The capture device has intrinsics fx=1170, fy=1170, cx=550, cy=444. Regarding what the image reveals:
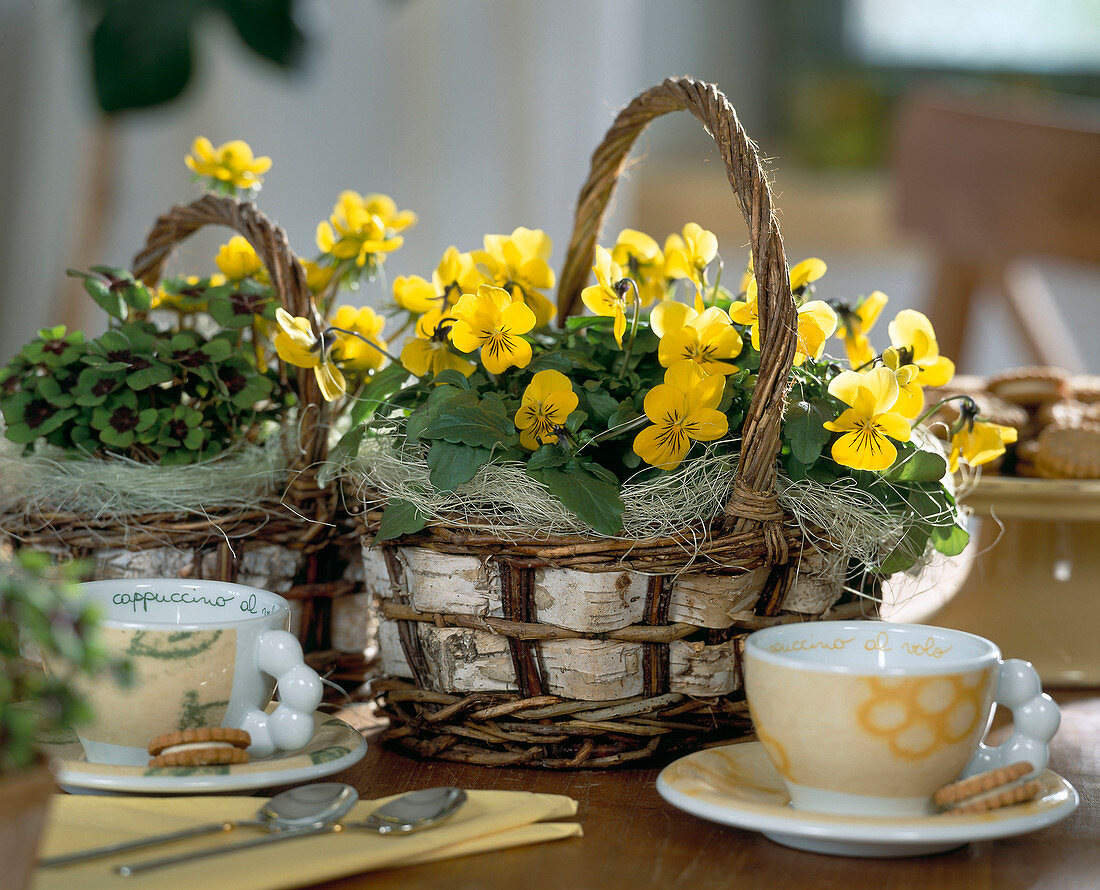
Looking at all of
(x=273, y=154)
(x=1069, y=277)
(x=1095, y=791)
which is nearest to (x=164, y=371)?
(x=1095, y=791)

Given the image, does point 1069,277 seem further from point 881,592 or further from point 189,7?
point 881,592

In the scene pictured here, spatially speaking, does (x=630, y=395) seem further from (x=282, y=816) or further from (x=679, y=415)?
(x=282, y=816)

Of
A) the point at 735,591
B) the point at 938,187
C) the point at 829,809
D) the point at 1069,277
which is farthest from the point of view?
the point at 1069,277

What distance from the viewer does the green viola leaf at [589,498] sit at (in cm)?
57

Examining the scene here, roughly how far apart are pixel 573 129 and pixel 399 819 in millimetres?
2554

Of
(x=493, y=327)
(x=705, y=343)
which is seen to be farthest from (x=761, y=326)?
(x=493, y=327)

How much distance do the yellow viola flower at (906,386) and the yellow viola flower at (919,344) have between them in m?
0.01

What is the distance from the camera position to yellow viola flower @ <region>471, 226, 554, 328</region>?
75 cm

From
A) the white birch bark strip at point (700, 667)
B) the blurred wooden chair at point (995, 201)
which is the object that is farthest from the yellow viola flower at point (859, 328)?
the blurred wooden chair at point (995, 201)

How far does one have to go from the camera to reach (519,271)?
75cm

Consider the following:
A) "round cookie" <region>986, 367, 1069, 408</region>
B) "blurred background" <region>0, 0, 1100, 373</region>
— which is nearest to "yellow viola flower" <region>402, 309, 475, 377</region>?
"round cookie" <region>986, 367, 1069, 408</region>

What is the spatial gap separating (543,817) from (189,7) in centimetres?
215

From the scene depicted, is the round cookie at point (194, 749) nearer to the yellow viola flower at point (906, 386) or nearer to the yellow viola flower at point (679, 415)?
the yellow viola flower at point (679, 415)

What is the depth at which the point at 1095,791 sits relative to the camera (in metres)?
Result: 0.60
